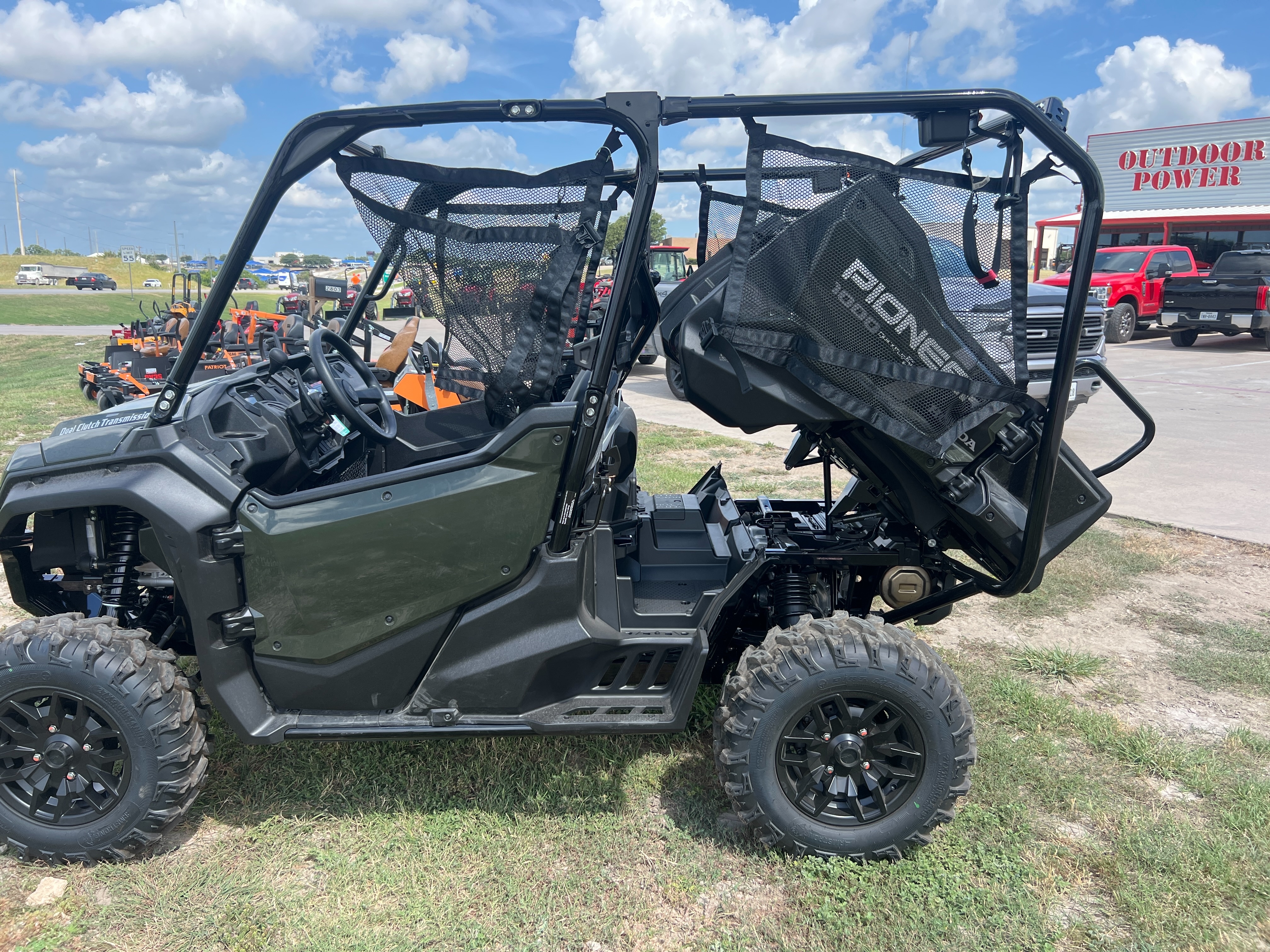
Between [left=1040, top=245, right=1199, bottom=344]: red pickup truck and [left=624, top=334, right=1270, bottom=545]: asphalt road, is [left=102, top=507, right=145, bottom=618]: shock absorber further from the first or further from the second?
[left=1040, top=245, right=1199, bottom=344]: red pickup truck

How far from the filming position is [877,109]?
2.48 m

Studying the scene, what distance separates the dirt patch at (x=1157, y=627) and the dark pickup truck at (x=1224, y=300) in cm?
1309

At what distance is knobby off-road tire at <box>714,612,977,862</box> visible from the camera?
8.82 feet

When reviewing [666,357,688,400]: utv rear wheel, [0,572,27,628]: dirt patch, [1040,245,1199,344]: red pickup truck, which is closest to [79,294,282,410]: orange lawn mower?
[666,357,688,400]: utv rear wheel

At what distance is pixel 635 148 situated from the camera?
Result: 2.54 metres

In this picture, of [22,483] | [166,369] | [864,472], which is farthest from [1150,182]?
[22,483]

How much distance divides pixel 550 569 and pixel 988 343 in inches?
60.9

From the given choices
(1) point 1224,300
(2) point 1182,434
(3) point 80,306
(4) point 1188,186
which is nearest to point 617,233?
(2) point 1182,434

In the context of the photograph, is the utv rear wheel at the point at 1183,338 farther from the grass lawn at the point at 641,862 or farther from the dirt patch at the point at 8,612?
the dirt patch at the point at 8,612

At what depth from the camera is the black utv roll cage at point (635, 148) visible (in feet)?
8.07

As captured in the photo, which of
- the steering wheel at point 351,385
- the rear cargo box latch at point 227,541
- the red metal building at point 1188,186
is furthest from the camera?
the red metal building at point 1188,186

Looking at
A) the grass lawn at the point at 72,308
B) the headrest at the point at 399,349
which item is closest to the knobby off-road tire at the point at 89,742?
the headrest at the point at 399,349

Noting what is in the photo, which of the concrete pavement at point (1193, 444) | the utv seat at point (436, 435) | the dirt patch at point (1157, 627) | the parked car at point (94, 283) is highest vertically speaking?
the parked car at point (94, 283)

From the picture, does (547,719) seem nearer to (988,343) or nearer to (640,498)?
(640,498)
